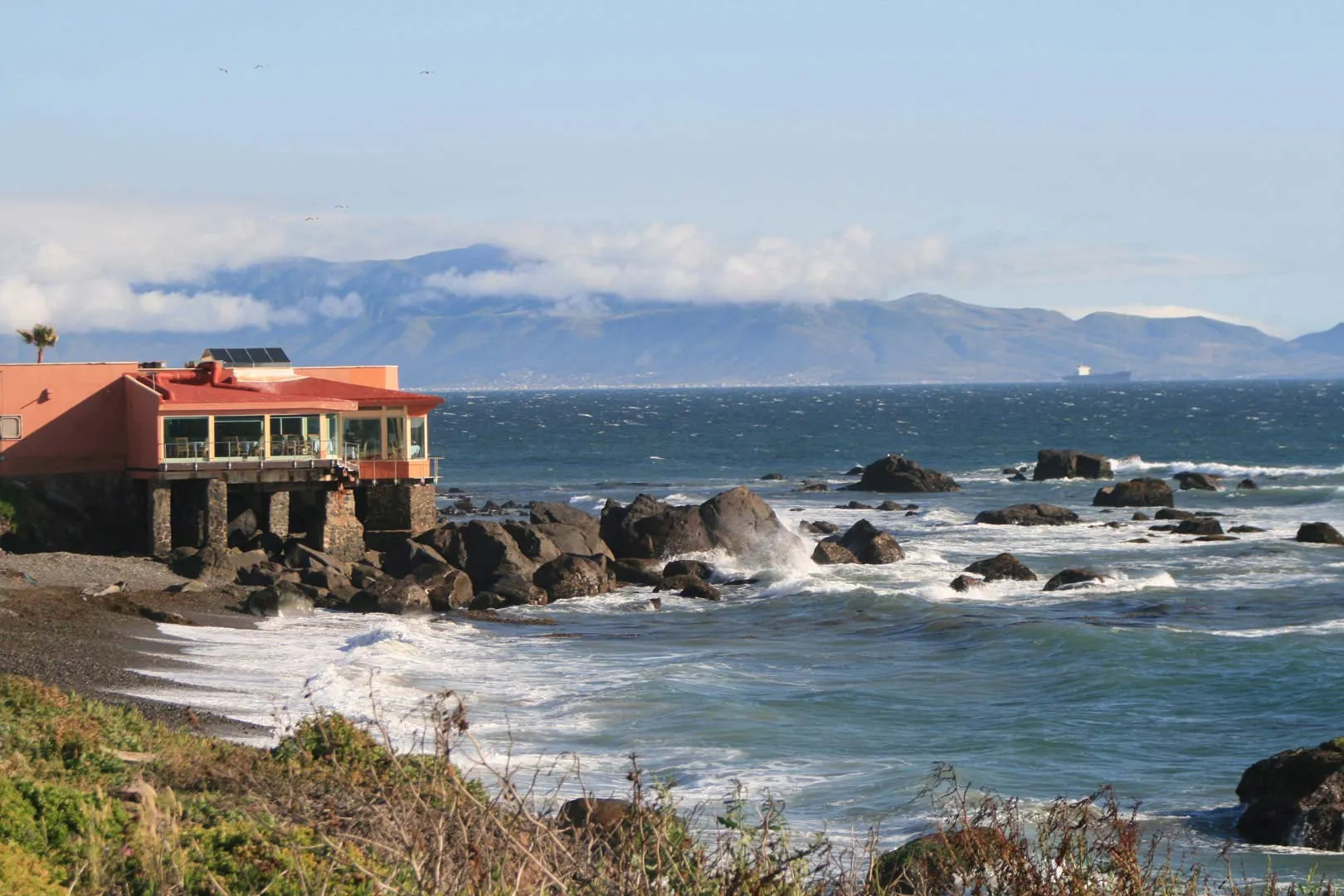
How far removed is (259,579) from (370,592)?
8.66 ft

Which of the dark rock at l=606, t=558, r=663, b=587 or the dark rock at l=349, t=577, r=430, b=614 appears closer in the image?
the dark rock at l=349, t=577, r=430, b=614

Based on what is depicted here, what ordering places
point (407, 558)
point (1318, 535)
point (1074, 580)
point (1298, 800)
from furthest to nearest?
1. point (1318, 535)
2. point (1074, 580)
3. point (407, 558)
4. point (1298, 800)

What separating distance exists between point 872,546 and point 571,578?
29.5 feet

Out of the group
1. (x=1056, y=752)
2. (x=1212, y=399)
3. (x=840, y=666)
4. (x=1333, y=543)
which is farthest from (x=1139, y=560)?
(x=1212, y=399)

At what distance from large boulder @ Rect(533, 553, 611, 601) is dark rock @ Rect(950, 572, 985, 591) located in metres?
7.60

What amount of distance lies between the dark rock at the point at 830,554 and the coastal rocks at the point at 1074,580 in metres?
5.43

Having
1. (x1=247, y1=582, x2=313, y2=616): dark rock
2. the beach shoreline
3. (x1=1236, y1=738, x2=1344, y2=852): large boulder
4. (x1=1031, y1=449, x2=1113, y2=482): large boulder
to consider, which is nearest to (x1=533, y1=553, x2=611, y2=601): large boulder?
(x1=247, y1=582, x2=313, y2=616): dark rock

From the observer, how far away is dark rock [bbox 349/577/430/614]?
3136 centimetres

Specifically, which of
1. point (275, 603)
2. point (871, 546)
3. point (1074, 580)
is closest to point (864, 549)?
point (871, 546)

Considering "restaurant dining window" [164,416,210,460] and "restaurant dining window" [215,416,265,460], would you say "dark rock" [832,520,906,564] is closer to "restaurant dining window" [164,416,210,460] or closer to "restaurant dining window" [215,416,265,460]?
"restaurant dining window" [215,416,265,460]

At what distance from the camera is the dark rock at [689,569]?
37.2m

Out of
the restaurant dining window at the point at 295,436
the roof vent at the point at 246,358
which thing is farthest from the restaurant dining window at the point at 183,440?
the roof vent at the point at 246,358

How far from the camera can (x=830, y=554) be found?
129ft

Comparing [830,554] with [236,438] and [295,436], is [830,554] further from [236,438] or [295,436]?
[236,438]
